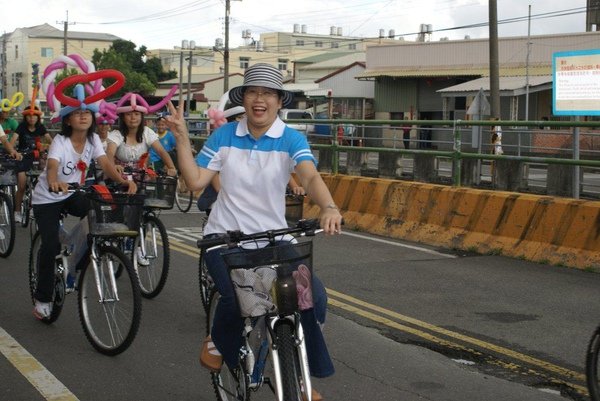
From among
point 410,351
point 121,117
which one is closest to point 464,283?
point 410,351

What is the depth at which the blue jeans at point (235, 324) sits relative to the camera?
4.53m

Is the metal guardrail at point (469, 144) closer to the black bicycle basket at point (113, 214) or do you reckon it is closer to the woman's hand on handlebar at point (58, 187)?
the black bicycle basket at point (113, 214)

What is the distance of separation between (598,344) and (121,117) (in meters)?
5.84

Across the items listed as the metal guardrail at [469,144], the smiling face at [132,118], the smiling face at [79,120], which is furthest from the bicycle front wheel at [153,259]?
the metal guardrail at [469,144]

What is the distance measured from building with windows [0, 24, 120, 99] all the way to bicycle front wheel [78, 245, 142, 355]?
10537cm

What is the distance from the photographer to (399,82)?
52.5 m

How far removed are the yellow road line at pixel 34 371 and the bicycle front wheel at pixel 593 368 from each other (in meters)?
2.92

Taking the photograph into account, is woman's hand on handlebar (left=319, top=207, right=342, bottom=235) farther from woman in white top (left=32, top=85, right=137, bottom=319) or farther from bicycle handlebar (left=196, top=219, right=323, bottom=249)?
woman in white top (left=32, top=85, right=137, bottom=319)

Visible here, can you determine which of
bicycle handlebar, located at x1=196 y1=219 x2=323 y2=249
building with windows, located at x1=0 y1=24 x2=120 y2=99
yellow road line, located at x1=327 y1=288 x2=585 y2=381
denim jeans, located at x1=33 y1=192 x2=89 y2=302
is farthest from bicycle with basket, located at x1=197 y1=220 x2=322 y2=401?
building with windows, located at x1=0 y1=24 x2=120 y2=99

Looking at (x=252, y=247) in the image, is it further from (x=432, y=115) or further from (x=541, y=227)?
(x=432, y=115)

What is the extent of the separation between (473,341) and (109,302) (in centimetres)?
272

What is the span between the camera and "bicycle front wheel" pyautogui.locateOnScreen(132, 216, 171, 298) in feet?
28.7

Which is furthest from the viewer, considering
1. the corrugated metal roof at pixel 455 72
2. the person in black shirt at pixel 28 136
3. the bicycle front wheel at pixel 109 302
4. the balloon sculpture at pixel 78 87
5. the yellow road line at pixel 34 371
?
the corrugated metal roof at pixel 455 72

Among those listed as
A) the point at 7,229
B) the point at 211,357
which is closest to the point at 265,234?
the point at 211,357
